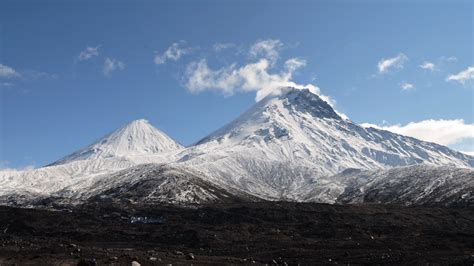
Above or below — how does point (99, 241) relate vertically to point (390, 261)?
above

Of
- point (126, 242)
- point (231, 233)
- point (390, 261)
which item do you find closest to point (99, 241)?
point (126, 242)

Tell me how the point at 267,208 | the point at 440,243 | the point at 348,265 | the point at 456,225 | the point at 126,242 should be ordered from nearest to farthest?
the point at 348,265 < the point at 440,243 < the point at 126,242 < the point at 456,225 < the point at 267,208

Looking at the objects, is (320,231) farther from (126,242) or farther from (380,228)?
(126,242)

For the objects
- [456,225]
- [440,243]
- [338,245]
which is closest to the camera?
[440,243]

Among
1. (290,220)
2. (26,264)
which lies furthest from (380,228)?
(26,264)

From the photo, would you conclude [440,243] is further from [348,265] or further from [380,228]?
[380,228]

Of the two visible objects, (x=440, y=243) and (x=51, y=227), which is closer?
(x=440, y=243)
